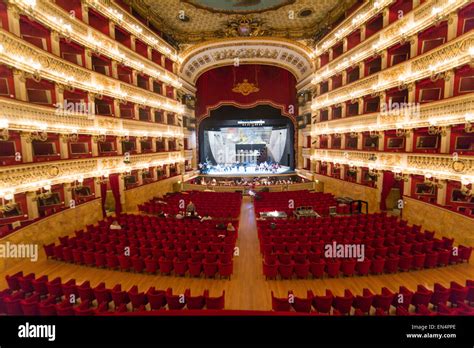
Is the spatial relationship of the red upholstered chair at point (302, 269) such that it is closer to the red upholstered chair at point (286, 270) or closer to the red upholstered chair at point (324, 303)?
the red upholstered chair at point (286, 270)

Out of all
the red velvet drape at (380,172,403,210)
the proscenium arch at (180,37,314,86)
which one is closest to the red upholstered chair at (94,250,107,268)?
the red velvet drape at (380,172,403,210)

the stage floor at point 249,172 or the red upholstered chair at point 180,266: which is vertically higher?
the stage floor at point 249,172

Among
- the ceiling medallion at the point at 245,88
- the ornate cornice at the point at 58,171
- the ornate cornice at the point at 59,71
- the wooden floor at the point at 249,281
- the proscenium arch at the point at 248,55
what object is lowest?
the wooden floor at the point at 249,281

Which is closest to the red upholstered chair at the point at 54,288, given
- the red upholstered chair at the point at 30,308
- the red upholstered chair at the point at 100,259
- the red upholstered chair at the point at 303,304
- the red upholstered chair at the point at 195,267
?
the red upholstered chair at the point at 30,308

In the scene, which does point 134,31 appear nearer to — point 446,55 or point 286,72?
point 286,72

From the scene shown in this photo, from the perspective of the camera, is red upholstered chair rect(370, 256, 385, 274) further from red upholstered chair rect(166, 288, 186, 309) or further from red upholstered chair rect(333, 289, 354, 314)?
red upholstered chair rect(166, 288, 186, 309)

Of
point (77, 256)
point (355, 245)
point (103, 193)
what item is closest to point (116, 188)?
point (103, 193)

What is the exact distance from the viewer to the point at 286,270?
882cm

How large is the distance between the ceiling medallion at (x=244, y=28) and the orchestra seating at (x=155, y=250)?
72.8ft

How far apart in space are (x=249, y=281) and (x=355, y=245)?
464 centimetres

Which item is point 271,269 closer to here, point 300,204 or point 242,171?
point 300,204

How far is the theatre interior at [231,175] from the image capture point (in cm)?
843
